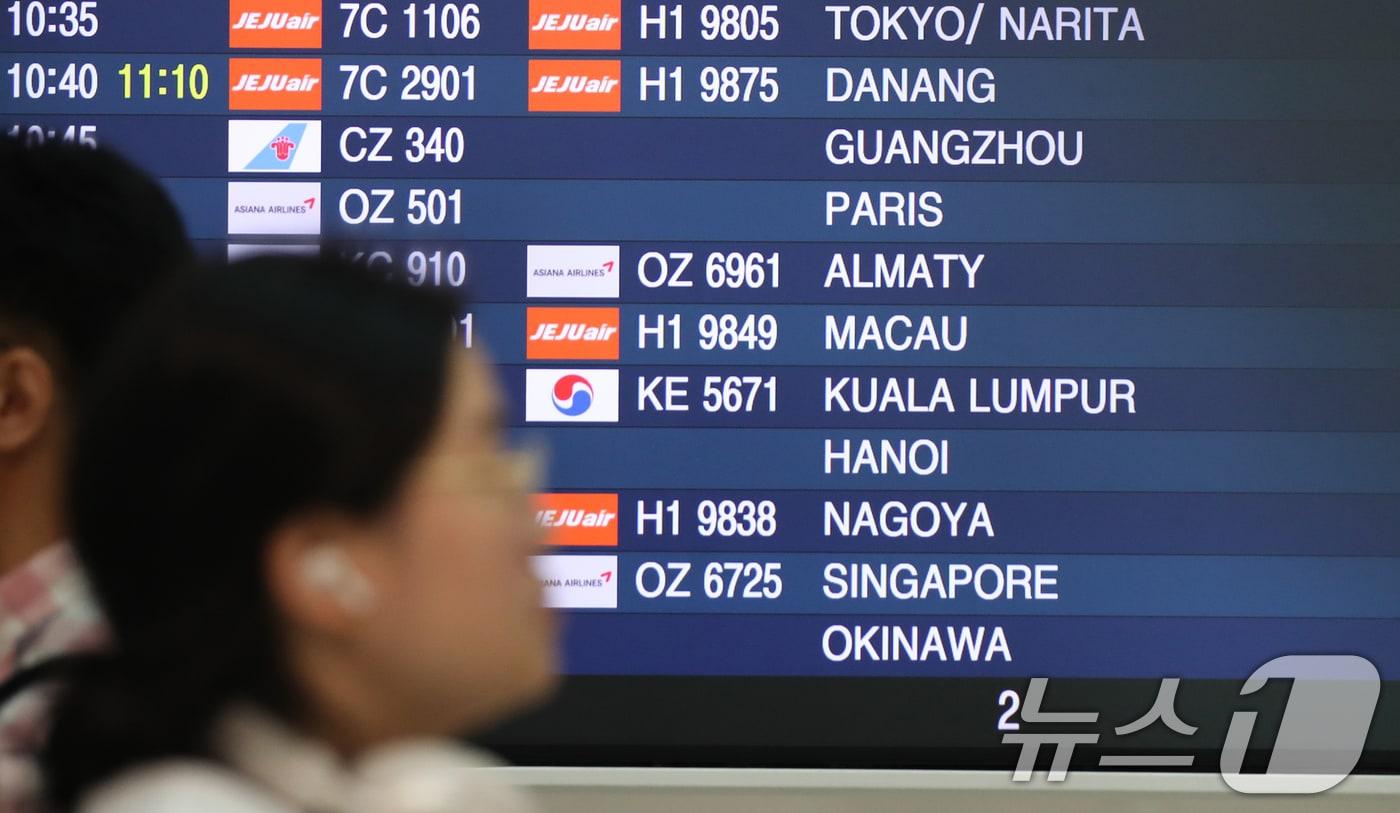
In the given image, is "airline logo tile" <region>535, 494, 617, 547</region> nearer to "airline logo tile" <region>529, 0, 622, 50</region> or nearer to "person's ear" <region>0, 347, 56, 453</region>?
"airline logo tile" <region>529, 0, 622, 50</region>

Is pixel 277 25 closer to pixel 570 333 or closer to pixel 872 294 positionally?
pixel 570 333

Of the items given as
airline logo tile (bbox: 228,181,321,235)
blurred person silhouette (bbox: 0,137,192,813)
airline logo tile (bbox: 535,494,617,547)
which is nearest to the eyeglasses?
blurred person silhouette (bbox: 0,137,192,813)

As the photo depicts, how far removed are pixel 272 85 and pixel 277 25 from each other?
73 mm

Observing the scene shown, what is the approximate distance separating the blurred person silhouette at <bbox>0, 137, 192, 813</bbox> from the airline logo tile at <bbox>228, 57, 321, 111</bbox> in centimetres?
77

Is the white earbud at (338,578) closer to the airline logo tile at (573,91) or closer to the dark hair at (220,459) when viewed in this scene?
the dark hair at (220,459)

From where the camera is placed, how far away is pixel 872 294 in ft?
5.49

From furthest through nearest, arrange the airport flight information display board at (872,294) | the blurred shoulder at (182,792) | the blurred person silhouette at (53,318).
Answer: the airport flight information display board at (872,294) → the blurred person silhouette at (53,318) → the blurred shoulder at (182,792)

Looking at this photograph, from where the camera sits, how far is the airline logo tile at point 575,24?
170 cm

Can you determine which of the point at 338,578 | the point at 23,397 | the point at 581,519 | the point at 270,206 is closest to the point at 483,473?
the point at 338,578

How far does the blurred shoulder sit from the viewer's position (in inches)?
20.6

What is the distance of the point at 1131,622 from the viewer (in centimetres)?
164

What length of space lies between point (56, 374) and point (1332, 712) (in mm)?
1389

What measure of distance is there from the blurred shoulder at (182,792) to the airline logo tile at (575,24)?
50.2 inches

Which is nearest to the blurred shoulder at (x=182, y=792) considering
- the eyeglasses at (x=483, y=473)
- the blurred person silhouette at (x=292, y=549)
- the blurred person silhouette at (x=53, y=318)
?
the blurred person silhouette at (x=292, y=549)
